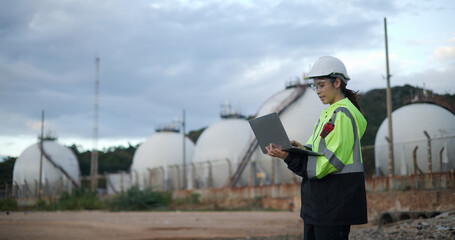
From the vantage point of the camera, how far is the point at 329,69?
3.04 m

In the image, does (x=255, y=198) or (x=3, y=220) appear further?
(x=255, y=198)

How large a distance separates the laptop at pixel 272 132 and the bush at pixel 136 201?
22.9 m

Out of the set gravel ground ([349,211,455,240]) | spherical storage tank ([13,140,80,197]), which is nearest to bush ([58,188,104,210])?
spherical storage tank ([13,140,80,197])

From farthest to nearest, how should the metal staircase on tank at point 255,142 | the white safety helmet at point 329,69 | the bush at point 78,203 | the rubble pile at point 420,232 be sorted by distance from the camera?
1. the metal staircase on tank at point 255,142
2. the bush at point 78,203
3. the rubble pile at point 420,232
4. the white safety helmet at point 329,69

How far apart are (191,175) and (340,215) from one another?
113ft

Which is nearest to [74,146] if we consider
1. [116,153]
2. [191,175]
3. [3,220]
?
[116,153]

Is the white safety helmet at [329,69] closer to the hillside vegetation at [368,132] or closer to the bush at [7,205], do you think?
the hillside vegetation at [368,132]

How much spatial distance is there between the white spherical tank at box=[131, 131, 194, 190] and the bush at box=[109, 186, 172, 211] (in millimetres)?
12191

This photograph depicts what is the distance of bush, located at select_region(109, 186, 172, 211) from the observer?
82.7 feet

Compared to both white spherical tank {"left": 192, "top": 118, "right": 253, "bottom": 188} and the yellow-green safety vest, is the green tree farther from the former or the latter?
white spherical tank {"left": 192, "top": 118, "right": 253, "bottom": 188}

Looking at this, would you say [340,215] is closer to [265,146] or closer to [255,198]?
[265,146]

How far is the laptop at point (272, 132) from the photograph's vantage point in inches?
113

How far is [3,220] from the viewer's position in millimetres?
10906

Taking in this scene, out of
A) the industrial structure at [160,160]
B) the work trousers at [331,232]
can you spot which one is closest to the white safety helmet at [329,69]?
the work trousers at [331,232]
